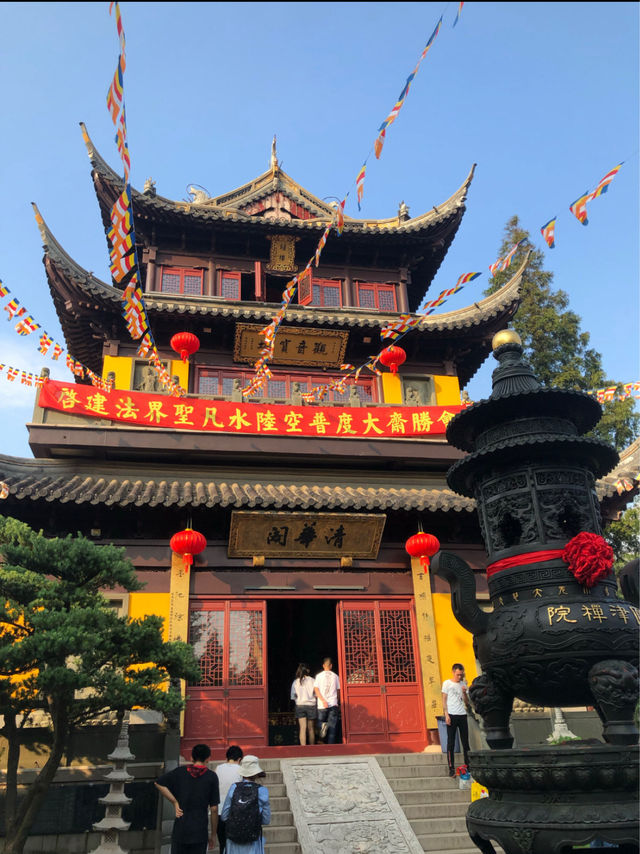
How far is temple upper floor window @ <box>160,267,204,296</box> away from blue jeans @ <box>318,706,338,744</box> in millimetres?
8960

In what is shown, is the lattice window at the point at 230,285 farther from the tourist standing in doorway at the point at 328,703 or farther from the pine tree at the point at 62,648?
the pine tree at the point at 62,648

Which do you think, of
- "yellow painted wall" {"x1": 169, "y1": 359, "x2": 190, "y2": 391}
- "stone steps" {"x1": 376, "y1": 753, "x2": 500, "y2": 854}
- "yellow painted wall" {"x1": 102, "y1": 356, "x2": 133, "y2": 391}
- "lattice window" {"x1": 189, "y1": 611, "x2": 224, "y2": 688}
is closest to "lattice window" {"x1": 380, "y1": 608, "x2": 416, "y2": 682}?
"stone steps" {"x1": 376, "y1": 753, "x2": 500, "y2": 854}

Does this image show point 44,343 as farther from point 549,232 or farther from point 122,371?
point 549,232

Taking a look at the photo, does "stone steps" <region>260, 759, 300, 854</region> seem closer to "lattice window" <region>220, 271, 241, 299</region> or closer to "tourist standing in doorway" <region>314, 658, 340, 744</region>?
"tourist standing in doorway" <region>314, 658, 340, 744</region>

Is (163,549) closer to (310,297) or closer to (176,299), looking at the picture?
(176,299)

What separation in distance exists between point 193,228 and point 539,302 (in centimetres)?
1120

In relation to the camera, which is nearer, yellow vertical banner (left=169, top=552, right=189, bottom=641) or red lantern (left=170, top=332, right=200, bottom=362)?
yellow vertical banner (left=169, top=552, right=189, bottom=641)

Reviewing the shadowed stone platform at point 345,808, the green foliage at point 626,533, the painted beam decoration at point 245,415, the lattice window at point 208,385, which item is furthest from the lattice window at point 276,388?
the green foliage at point 626,533

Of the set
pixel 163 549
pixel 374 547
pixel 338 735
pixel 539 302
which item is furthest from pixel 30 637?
pixel 539 302

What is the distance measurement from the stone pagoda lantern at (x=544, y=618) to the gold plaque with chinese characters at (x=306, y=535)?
5189mm

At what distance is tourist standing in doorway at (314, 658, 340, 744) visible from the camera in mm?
9797

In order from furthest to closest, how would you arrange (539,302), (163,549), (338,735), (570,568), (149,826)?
(539,302) < (338,735) < (163,549) < (149,826) < (570,568)

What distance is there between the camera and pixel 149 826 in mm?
Answer: 7668

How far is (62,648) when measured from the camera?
6324 millimetres
